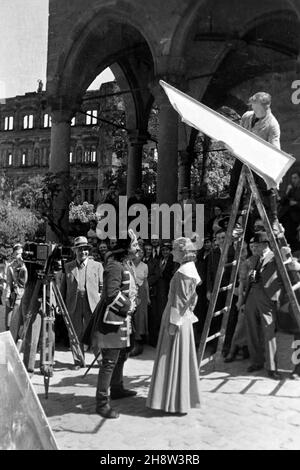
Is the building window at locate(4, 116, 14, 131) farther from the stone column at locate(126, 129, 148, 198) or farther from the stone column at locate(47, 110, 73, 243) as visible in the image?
the stone column at locate(47, 110, 73, 243)

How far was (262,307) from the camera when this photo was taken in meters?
6.89

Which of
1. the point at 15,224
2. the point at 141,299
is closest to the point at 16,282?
the point at 141,299

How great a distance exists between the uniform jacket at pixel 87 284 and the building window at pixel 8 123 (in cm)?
5452

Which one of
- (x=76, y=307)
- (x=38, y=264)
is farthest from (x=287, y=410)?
(x=76, y=307)

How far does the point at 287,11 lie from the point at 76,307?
1097 cm

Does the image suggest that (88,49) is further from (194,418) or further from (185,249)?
(194,418)

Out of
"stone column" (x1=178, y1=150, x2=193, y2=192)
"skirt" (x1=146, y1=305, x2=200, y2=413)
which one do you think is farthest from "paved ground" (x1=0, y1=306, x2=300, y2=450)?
"stone column" (x1=178, y1=150, x2=193, y2=192)

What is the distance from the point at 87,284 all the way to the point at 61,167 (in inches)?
275

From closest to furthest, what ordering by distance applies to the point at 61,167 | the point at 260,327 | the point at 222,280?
the point at 260,327 → the point at 222,280 → the point at 61,167

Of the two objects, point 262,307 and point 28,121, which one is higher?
point 28,121

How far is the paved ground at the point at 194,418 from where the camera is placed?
175 inches

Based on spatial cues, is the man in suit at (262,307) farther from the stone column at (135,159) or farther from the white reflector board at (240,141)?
the stone column at (135,159)

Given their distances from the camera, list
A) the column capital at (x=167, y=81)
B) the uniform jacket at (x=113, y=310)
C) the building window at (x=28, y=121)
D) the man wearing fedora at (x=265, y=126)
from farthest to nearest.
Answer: the building window at (x=28, y=121) → the column capital at (x=167, y=81) → the man wearing fedora at (x=265, y=126) → the uniform jacket at (x=113, y=310)

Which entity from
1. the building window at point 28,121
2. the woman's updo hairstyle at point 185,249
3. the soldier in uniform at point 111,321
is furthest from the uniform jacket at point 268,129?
the building window at point 28,121
